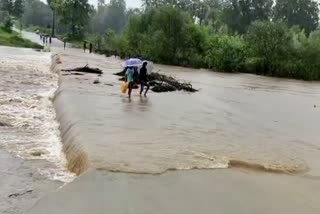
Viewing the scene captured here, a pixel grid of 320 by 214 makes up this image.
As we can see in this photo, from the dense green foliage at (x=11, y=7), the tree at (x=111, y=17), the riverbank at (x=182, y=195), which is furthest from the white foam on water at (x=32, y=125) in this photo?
the tree at (x=111, y=17)

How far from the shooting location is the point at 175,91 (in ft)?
87.6

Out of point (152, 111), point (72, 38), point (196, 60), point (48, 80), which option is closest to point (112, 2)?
point (72, 38)

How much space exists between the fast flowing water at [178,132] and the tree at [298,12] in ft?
271

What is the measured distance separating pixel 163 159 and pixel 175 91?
1545 cm

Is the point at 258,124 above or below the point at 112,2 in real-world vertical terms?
below

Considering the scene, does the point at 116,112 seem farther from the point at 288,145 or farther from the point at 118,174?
the point at 118,174

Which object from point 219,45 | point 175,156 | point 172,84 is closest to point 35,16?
point 219,45

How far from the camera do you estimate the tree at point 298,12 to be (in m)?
102

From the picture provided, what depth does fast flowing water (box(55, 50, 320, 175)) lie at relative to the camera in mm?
11422

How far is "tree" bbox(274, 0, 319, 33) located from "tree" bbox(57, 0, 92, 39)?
4165cm

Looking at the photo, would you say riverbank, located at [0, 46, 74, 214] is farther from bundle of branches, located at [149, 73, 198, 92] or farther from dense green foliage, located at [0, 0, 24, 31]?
dense green foliage, located at [0, 0, 24, 31]

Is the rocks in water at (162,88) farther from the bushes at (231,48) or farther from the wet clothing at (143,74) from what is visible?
the bushes at (231,48)

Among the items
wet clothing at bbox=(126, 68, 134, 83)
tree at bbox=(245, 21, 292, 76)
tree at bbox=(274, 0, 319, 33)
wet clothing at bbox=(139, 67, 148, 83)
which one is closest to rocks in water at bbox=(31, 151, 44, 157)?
wet clothing at bbox=(126, 68, 134, 83)

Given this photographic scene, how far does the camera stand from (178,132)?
1493cm
